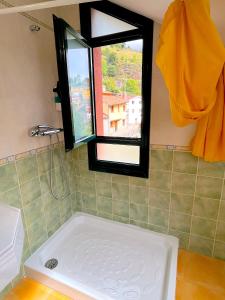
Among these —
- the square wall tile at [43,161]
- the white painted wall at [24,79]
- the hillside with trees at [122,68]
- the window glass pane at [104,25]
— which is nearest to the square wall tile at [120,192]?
the square wall tile at [43,161]

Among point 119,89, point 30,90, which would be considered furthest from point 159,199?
point 30,90

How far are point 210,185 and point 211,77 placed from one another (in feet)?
3.07

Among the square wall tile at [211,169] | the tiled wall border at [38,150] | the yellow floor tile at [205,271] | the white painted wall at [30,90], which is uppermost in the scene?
the white painted wall at [30,90]

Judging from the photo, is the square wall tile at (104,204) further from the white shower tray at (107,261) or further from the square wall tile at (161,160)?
the square wall tile at (161,160)

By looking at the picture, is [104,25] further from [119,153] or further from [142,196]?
[142,196]

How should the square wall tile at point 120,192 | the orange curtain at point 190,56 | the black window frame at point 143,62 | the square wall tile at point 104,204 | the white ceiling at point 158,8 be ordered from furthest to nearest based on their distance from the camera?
the square wall tile at point 104,204 < the square wall tile at point 120,192 < the black window frame at point 143,62 < the white ceiling at point 158,8 < the orange curtain at point 190,56

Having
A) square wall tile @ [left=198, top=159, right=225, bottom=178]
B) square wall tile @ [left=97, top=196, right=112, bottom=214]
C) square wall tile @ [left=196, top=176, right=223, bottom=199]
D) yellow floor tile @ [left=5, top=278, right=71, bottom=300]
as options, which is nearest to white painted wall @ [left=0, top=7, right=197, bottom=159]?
square wall tile @ [left=198, top=159, right=225, bottom=178]

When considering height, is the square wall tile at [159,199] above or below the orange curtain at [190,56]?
below

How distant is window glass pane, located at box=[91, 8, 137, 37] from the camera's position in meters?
1.58

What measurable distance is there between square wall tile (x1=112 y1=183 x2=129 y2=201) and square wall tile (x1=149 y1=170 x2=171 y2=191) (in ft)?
0.87

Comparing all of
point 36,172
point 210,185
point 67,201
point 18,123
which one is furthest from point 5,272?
point 210,185

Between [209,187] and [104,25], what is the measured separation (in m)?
1.68

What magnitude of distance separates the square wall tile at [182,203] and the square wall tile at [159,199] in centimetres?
5

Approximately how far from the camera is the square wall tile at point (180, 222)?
1.72 m
